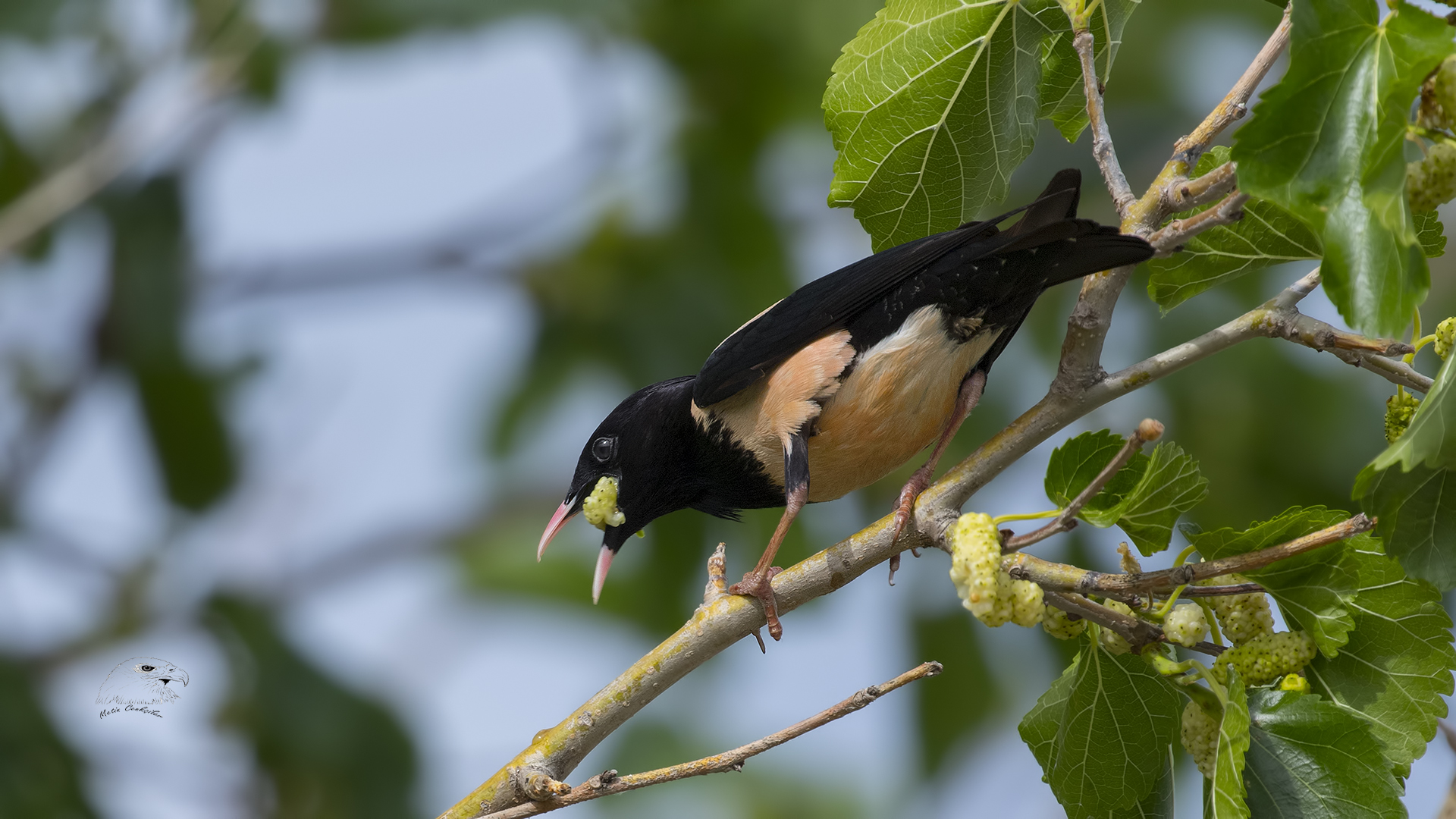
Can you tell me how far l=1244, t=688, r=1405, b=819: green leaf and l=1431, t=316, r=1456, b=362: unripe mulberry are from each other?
0.56 meters

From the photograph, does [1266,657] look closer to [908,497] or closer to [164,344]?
[908,497]

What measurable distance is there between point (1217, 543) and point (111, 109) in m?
6.55

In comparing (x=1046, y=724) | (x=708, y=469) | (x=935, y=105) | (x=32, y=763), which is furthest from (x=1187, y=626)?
(x=32, y=763)

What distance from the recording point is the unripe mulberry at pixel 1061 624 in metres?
2.11

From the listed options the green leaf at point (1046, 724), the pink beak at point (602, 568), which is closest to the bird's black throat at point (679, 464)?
the pink beak at point (602, 568)

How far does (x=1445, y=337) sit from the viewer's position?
181cm

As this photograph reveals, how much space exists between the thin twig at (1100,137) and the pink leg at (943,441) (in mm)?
650

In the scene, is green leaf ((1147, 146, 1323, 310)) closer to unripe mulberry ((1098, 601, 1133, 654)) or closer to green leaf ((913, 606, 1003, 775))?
unripe mulberry ((1098, 601, 1133, 654))

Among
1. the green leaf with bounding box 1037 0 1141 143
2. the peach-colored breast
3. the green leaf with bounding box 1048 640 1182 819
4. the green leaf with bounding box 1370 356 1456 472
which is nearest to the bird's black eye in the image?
the peach-colored breast

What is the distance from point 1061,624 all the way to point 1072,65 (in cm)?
113

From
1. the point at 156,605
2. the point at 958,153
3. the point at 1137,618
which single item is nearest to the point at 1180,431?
the point at 958,153

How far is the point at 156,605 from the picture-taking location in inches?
287

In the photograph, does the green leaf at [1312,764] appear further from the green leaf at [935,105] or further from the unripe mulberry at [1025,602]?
the green leaf at [935,105]

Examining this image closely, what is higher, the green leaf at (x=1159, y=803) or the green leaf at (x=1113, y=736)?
the green leaf at (x=1113, y=736)
